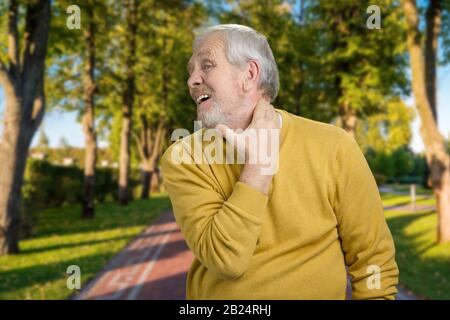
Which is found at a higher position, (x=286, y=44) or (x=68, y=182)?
(x=286, y=44)

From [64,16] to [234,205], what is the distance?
1490cm

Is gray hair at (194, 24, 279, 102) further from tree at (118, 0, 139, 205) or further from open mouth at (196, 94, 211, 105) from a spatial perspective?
tree at (118, 0, 139, 205)

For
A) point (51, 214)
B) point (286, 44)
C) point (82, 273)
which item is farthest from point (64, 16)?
point (51, 214)

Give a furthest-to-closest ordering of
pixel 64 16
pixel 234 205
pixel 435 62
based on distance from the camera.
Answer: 1. pixel 64 16
2. pixel 435 62
3. pixel 234 205

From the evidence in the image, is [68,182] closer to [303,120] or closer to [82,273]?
Answer: [82,273]

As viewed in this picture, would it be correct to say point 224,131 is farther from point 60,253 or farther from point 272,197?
point 60,253

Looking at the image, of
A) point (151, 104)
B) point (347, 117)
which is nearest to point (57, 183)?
point (151, 104)

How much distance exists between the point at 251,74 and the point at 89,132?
21.7m

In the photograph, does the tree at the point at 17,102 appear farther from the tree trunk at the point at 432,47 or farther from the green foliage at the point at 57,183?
the tree trunk at the point at 432,47

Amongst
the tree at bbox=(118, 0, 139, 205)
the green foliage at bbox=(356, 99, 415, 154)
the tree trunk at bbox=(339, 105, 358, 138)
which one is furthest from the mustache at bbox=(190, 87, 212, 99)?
the green foliage at bbox=(356, 99, 415, 154)

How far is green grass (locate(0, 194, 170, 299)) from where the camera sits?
8.55m
